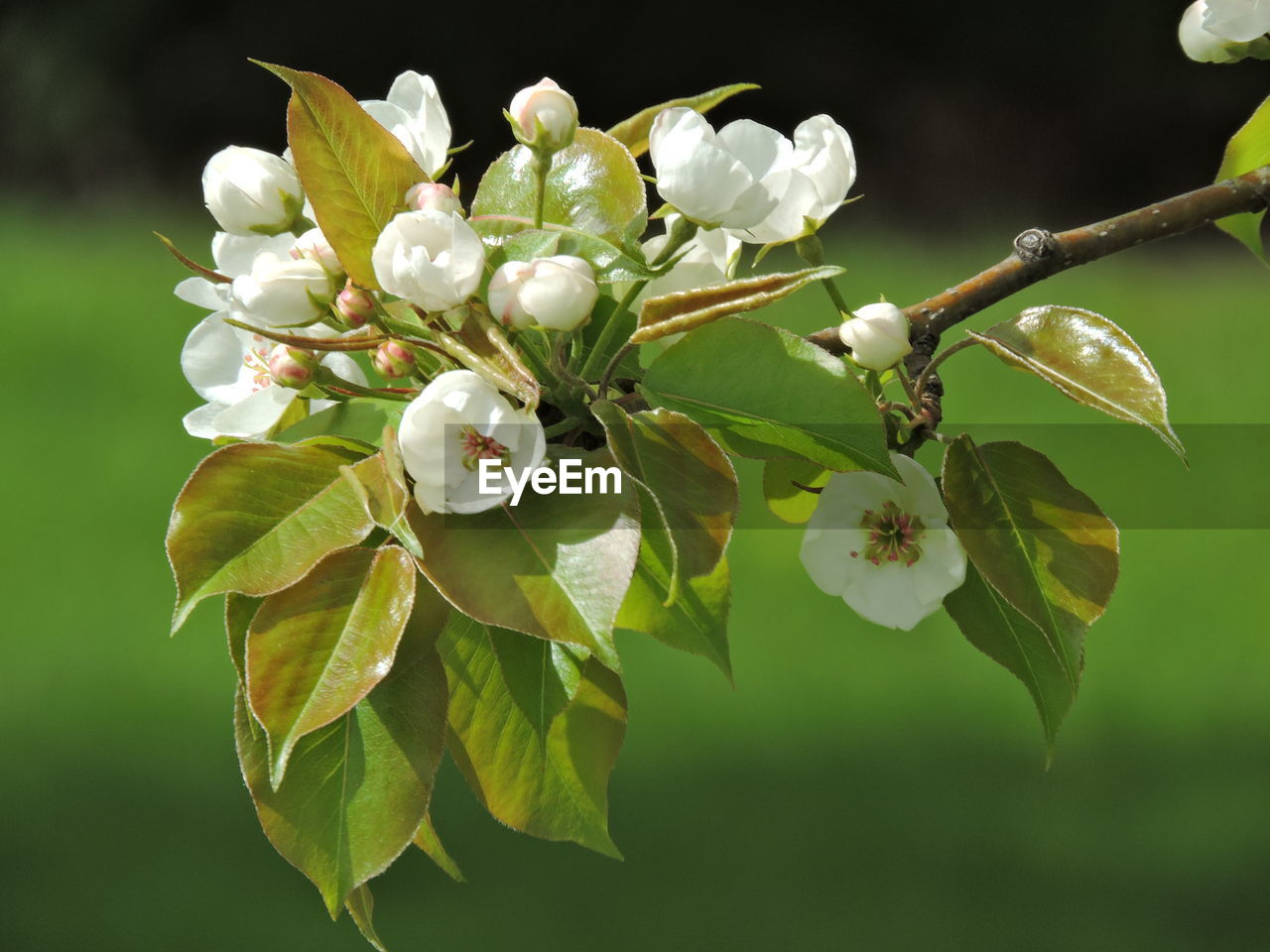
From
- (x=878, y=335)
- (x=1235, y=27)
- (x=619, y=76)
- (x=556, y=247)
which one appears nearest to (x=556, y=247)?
(x=556, y=247)

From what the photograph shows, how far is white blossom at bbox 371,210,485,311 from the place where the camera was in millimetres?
379

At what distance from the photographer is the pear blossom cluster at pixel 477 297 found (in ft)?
1.25

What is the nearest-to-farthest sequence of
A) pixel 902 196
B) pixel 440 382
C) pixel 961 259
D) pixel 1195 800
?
pixel 440 382, pixel 1195 800, pixel 961 259, pixel 902 196

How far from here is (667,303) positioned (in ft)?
1.25

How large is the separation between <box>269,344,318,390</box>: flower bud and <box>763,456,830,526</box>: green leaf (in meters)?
0.17

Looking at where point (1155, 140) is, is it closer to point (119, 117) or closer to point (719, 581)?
point (119, 117)

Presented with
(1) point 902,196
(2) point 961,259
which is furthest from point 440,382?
(1) point 902,196

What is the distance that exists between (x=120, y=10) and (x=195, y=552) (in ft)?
11.1

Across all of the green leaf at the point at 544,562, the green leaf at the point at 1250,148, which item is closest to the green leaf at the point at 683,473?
the green leaf at the point at 544,562

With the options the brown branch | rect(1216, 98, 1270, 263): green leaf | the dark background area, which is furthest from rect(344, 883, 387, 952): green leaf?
the dark background area

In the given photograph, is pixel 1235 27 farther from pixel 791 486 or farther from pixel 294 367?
pixel 294 367

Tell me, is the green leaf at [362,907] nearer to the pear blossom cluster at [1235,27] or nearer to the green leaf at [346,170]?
the green leaf at [346,170]

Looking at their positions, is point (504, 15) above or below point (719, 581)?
below

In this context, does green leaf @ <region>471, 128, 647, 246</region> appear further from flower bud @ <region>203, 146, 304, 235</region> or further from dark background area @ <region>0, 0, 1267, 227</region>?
dark background area @ <region>0, 0, 1267, 227</region>
